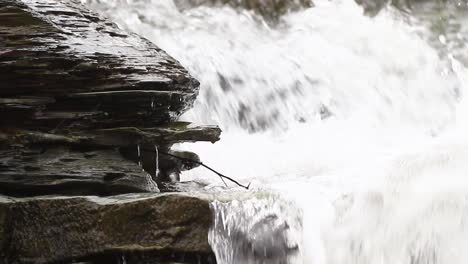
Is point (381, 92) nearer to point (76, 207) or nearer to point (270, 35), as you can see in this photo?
point (270, 35)

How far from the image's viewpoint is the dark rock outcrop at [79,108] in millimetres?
3996

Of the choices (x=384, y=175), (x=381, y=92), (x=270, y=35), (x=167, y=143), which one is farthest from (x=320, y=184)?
(x=270, y=35)

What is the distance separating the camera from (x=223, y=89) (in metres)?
7.91

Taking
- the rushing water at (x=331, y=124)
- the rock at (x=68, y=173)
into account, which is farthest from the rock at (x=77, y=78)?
the rushing water at (x=331, y=124)

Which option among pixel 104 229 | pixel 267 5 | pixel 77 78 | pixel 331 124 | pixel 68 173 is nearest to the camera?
pixel 104 229

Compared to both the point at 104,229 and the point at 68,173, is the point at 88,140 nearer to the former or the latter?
the point at 68,173

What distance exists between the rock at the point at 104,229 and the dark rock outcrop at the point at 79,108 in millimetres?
361

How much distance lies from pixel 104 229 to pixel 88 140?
86 centimetres

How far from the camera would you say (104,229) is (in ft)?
11.7

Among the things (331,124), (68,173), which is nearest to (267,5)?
(331,124)

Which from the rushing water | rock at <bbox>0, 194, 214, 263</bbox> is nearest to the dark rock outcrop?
rock at <bbox>0, 194, 214, 263</bbox>

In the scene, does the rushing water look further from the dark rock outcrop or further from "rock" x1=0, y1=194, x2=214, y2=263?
the dark rock outcrop

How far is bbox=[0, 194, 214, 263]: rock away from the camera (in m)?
3.51

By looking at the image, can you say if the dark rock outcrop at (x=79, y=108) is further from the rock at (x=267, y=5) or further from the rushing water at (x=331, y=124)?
the rock at (x=267, y=5)
